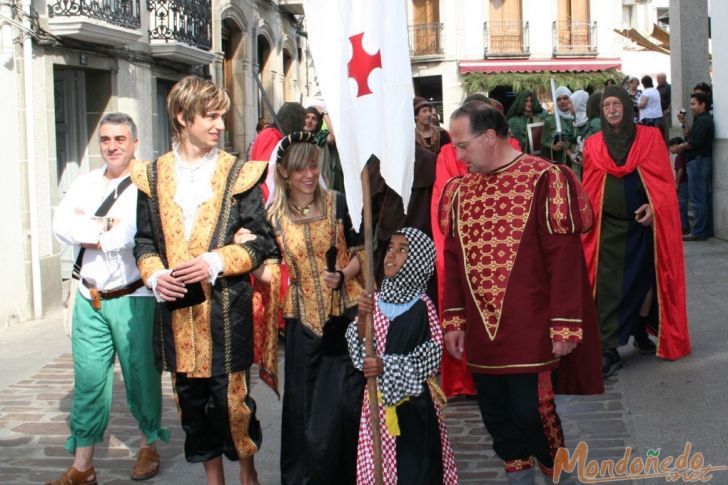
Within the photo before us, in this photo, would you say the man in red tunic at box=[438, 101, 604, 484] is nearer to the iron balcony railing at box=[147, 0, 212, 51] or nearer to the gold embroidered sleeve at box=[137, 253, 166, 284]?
the gold embroidered sleeve at box=[137, 253, 166, 284]

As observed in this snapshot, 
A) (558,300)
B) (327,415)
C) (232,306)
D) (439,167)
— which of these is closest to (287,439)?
(327,415)

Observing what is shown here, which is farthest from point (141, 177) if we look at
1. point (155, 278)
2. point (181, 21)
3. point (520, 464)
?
point (181, 21)

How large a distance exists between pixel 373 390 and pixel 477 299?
0.71 meters

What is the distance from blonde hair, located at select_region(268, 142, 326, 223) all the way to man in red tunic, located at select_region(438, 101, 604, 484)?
800mm

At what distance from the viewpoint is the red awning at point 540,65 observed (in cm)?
4219

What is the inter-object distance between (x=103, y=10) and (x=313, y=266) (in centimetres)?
1096

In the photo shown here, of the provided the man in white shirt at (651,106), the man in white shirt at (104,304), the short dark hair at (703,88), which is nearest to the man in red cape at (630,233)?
the man in white shirt at (104,304)

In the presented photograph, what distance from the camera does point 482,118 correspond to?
4.89 meters

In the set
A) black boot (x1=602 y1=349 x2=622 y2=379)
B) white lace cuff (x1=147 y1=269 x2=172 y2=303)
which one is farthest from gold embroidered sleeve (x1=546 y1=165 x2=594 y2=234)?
black boot (x1=602 y1=349 x2=622 y2=379)

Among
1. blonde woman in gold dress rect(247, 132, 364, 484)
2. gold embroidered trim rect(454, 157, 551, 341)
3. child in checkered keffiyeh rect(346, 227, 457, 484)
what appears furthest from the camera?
blonde woman in gold dress rect(247, 132, 364, 484)

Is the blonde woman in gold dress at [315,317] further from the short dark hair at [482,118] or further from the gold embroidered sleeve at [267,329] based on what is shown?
the short dark hair at [482,118]

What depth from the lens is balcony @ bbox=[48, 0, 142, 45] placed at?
13.6 m

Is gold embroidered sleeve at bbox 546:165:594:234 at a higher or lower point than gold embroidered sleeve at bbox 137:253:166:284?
higher

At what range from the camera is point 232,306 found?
16.7 feet
